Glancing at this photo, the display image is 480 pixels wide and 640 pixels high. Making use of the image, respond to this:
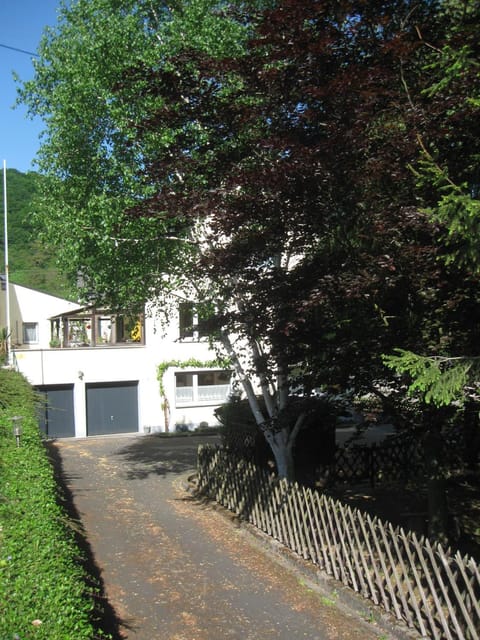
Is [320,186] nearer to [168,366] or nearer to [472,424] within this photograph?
[472,424]

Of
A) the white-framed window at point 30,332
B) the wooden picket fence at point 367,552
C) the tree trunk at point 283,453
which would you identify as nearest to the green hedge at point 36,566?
the wooden picket fence at point 367,552

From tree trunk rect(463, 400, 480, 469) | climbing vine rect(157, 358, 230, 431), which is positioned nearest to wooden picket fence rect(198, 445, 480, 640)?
tree trunk rect(463, 400, 480, 469)

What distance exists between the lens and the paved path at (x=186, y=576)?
22.4 ft

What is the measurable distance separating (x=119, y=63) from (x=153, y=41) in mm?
1181

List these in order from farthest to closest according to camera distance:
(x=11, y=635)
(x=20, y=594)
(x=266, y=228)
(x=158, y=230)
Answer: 1. (x=158, y=230)
2. (x=266, y=228)
3. (x=20, y=594)
4. (x=11, y=635)

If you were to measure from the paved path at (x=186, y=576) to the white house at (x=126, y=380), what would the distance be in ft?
42.8

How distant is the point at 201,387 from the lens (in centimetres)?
2850

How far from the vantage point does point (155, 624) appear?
6.96m

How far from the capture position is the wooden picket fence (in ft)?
19.7

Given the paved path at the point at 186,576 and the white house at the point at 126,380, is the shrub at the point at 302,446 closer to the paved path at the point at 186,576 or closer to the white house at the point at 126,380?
the paved path at the point at 186,576

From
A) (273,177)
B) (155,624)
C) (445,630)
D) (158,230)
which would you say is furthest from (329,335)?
(158,230)

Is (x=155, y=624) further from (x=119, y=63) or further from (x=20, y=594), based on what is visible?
(x=119, y=63)

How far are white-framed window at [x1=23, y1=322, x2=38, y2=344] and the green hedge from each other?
95.8 ft

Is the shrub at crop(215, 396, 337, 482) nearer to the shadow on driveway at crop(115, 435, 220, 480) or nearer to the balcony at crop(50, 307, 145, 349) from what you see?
the shadow on driveway at crop(115, 435, 220, 480)
